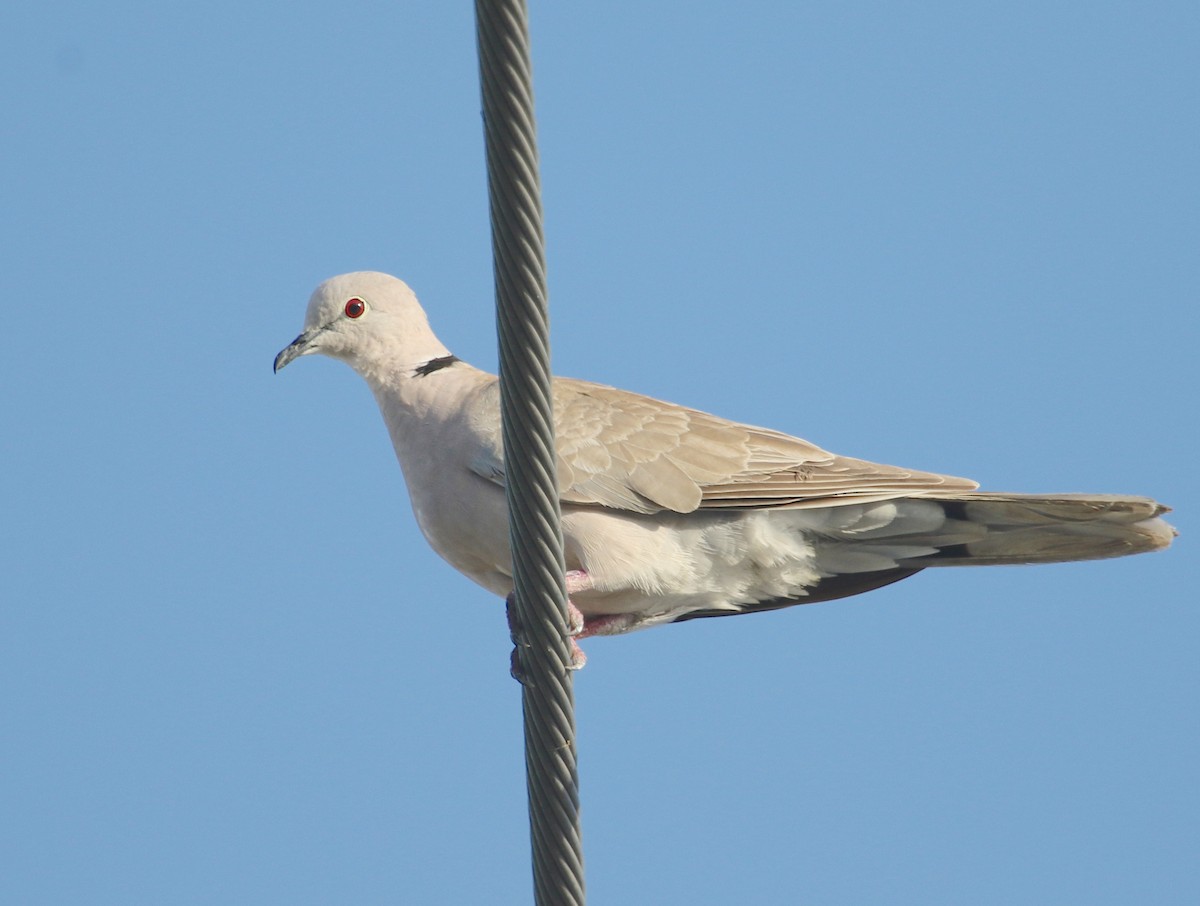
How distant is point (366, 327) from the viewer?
6043mm

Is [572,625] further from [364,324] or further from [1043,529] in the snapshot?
[364,324]

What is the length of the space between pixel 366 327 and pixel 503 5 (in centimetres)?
358

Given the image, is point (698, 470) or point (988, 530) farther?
point (698, 470)

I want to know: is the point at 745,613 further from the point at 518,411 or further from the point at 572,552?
the point at 518,411

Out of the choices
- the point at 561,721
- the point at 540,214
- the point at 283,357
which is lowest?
the point at 561,721

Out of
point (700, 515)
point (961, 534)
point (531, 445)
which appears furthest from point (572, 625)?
point (531, 445)

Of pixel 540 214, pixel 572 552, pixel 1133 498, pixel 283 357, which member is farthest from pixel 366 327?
pixel 540 214

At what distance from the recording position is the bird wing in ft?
16.5

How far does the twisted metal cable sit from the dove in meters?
1.78

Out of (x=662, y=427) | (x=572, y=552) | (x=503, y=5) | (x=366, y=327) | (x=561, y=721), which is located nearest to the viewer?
(x=503, y=5)

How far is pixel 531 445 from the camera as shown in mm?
2865

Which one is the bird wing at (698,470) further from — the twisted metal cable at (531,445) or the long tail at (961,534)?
the twisted metal cable at (531,445)

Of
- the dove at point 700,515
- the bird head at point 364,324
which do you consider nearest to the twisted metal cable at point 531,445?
the dove at point 700,515

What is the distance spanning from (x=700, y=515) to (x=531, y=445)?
2.32 meters
